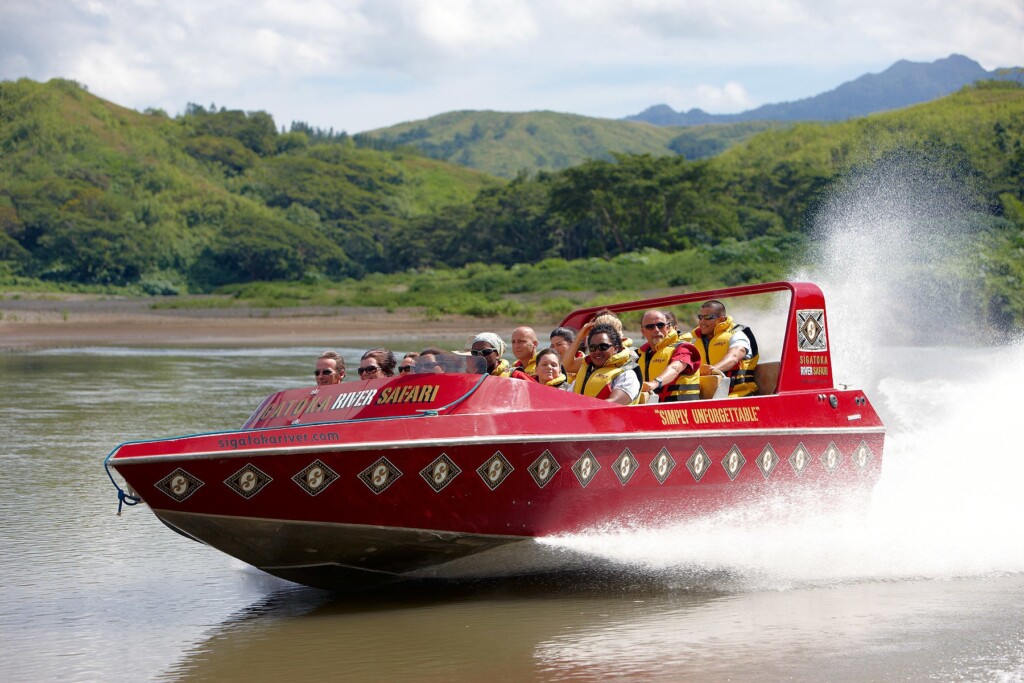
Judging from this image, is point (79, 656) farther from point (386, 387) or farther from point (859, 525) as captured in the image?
point (859, 525)

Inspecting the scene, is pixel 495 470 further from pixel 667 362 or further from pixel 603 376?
pixel 667 362

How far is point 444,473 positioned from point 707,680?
1.90m

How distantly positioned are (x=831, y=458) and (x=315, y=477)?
3668 millimetres

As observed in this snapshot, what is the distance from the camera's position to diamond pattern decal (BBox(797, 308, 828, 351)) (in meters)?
9.03

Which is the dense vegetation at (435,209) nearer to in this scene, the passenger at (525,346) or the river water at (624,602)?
the river water at (624,602)

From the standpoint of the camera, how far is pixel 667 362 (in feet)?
29.0

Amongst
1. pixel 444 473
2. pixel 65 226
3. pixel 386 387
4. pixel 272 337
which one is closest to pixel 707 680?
pixel 444 473

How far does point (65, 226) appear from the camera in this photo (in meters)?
73.7

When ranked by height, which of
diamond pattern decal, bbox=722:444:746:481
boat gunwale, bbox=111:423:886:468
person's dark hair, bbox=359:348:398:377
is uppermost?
person's dark hair, bbox=359:348:398:377

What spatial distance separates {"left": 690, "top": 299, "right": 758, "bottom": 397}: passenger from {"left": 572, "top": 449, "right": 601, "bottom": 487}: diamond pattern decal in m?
1.59

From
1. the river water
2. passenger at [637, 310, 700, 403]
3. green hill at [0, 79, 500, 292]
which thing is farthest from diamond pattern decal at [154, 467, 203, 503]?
green hill at [0, 79, 500, 292]

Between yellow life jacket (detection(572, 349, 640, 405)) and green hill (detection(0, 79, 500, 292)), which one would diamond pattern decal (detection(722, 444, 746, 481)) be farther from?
green hill (detection(0, 79, 500, 292))

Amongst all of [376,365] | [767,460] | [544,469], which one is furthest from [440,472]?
[767,460]

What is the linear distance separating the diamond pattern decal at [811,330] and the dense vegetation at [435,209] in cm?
2206
